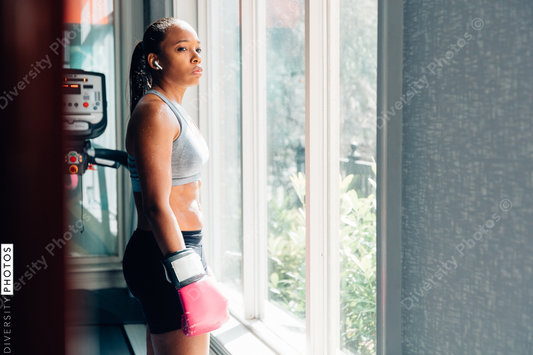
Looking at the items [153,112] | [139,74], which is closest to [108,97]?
[139,74]

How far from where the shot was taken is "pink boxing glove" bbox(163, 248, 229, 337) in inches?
41.6

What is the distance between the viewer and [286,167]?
1.75 meters

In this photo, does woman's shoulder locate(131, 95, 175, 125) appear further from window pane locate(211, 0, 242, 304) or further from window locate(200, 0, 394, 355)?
window pane locate(211, 0, 242, 304)

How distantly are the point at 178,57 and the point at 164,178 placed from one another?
15.6 inches

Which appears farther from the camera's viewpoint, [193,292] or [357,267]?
[357,267]

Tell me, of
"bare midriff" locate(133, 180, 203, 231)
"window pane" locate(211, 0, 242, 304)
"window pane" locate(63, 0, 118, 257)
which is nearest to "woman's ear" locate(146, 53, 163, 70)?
"bare midriff" locate(133, 180, 203, 231)

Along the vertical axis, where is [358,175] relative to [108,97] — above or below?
below

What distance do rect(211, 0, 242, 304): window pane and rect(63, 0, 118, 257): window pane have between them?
78 centimetres

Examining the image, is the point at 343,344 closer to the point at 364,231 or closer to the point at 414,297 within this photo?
the point at 364,231

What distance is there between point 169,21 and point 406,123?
2.75 feet

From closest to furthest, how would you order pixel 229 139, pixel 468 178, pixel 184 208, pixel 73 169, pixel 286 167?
1. pixel 468 178
2. pixel 184 208
3. pixel 286 167
4. pixel 73 169
5. pixel 229 139

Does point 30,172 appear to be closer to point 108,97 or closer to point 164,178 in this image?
point 164,178

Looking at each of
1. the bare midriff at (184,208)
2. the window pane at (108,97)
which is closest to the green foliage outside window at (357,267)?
the bare midriff at (184,208)

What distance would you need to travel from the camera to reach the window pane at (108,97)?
254 centimetres
